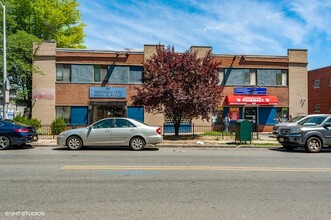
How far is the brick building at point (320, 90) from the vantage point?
1583 inches

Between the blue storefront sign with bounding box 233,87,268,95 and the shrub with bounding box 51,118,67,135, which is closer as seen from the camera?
the shrub with bounding box 51,118,67,135

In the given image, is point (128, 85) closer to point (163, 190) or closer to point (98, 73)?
point (98, 73)

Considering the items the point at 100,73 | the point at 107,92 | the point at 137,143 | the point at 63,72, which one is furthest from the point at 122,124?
the point at 63,72

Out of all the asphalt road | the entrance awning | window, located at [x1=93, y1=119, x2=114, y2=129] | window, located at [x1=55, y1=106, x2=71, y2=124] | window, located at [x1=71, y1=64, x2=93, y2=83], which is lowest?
the asphalt road

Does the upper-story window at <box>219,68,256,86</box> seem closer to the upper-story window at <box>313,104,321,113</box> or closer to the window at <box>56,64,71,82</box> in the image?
the window at <box>56,64,71,82</box>

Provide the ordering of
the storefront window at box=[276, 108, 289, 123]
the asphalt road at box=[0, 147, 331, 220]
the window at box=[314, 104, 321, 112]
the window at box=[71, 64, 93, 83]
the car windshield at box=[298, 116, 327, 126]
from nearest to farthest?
the asphalt road at box=[0, 147, 331, 220] → the car windshield at box=[298, 116, 327, 126] → the window at box=[71, 64, 93, 83] → the storefront window at box=[276, 108, 289, 123] → the window at box=[314, 104, 321, 112]

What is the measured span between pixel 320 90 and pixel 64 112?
31.8 m

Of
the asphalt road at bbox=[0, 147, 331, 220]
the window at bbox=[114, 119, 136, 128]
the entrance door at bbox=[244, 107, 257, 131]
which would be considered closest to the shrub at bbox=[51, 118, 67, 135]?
the window at bbox=[114, 119, 136, 128]

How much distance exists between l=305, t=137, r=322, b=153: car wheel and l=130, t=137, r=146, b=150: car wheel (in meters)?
7.28

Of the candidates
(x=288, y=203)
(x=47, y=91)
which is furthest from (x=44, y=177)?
(x=47, y=91)

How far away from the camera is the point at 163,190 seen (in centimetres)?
662

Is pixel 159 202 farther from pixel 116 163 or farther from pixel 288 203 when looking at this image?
pixel 116 163

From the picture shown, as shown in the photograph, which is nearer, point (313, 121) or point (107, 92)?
point (313, 121)

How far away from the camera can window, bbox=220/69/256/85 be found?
28.8m
